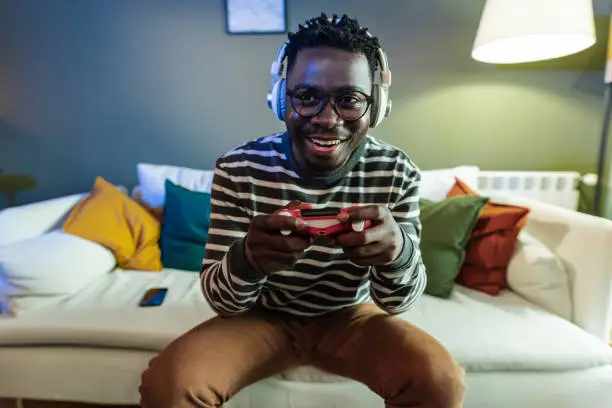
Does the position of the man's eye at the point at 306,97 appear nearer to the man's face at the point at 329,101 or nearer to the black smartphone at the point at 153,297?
the man's face at the point at 329,101

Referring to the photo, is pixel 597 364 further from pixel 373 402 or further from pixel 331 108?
pixel 331 108

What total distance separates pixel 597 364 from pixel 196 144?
1717 mm

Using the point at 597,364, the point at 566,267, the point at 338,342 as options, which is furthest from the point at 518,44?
the point at 338,342

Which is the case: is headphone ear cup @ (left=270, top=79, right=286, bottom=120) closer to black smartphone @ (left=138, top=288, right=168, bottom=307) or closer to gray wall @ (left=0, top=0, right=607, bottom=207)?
black smartphone @ (left=138, top=288, right=168, bottom=307)

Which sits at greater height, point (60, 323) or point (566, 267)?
point (566, 267)

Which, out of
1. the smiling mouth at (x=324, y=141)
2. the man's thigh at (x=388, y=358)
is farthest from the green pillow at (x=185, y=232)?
the smiling mouth at (x=324, y=141)

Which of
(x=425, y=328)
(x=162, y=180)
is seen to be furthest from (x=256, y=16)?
(x=425, y=328)

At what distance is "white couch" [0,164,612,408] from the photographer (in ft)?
3.37

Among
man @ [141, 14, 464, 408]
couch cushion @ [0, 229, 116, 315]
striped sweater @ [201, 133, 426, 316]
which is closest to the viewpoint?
man @ [141, 14, 464, 408]

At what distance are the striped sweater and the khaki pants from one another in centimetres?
4

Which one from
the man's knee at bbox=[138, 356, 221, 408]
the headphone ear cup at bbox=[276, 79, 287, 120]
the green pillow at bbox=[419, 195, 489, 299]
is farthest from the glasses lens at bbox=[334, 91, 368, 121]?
the green pillow at bbox=[419, 195, 489, 299]

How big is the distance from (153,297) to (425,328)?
810mm

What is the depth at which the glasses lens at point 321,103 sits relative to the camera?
74cm

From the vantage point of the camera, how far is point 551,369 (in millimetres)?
1047
